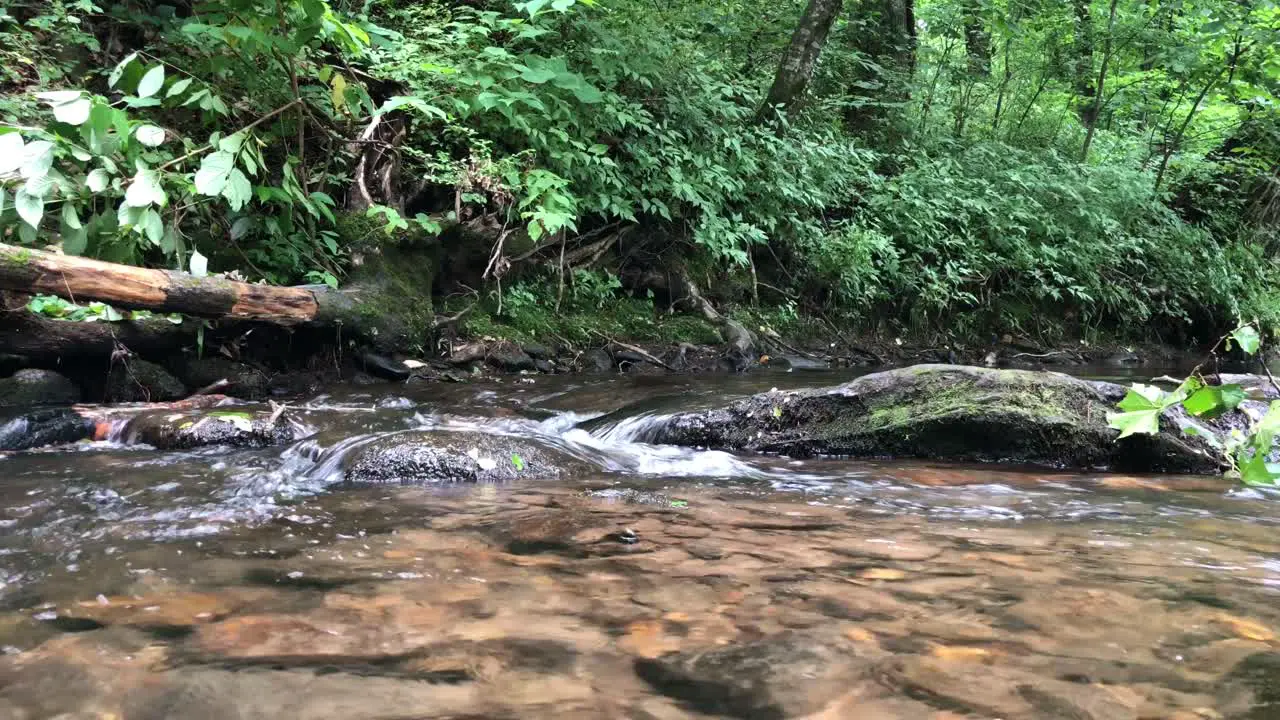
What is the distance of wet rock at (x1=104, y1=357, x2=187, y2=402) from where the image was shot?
5.31 m

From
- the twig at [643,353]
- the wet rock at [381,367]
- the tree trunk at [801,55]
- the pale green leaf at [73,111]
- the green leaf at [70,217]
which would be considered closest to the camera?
the pale green leaf at [73,111]

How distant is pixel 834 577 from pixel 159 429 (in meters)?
4.09

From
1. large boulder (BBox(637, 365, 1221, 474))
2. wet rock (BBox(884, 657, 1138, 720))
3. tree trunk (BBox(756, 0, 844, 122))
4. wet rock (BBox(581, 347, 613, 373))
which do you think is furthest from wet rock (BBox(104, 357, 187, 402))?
tree trunk (BBox(756, 0, 844, 122))

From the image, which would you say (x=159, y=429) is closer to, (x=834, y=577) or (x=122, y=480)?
(x=122, y=480)

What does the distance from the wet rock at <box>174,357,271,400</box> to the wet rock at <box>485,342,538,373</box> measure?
6.94ft

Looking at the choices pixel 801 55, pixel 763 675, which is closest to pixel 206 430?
pixel 763 675

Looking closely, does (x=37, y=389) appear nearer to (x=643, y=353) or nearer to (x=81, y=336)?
(x=81, y=336)

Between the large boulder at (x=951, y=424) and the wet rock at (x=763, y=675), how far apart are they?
3.18m

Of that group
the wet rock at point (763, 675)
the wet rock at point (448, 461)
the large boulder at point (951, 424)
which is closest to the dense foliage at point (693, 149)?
the wet rock at point (448, 461)

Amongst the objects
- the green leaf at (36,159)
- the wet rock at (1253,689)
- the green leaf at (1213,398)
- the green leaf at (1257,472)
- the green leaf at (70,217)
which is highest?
the green leaf at (36,159)

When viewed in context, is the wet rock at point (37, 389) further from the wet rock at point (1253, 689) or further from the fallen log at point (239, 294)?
the wet rock at point (1253, 689)

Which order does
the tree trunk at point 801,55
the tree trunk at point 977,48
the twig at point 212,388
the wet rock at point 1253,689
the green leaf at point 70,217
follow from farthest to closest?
the tree trunk at point 977,48 → the tree trunk at point 801,55 → the twig at point 212,388 → the green leaf at point 70,217 → the wet rock at point 1253,689

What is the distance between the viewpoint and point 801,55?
952cm

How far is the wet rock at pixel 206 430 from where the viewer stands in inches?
172
